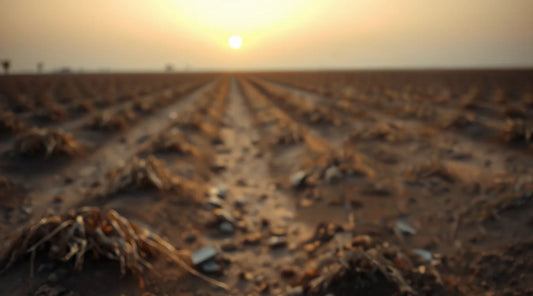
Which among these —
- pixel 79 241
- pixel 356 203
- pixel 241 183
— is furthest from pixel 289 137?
pixel 79 241

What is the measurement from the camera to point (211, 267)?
3.66 meters

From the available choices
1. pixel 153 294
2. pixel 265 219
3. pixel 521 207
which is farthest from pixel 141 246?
pixel 521 207

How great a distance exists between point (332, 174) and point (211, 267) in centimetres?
332

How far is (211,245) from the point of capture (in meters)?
4.13

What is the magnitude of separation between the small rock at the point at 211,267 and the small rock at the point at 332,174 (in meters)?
3.10

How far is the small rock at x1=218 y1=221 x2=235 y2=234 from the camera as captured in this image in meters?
4.62

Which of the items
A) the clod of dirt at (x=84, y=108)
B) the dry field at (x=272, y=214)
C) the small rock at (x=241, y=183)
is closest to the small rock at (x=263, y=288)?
the dry field at (x=272, y=214)

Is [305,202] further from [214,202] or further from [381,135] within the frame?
[381,135]

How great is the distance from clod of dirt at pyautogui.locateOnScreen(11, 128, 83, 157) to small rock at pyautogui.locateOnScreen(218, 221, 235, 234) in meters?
4.76

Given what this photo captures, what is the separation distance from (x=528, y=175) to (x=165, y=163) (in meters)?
7.02

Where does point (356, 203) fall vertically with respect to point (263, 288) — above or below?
above

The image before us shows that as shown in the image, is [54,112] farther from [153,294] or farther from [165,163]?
[153,294]

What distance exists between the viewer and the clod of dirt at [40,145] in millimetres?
7004

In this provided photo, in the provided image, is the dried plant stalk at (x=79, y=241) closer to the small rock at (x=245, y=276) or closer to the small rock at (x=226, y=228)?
the small rock at (x=245, y=276)
